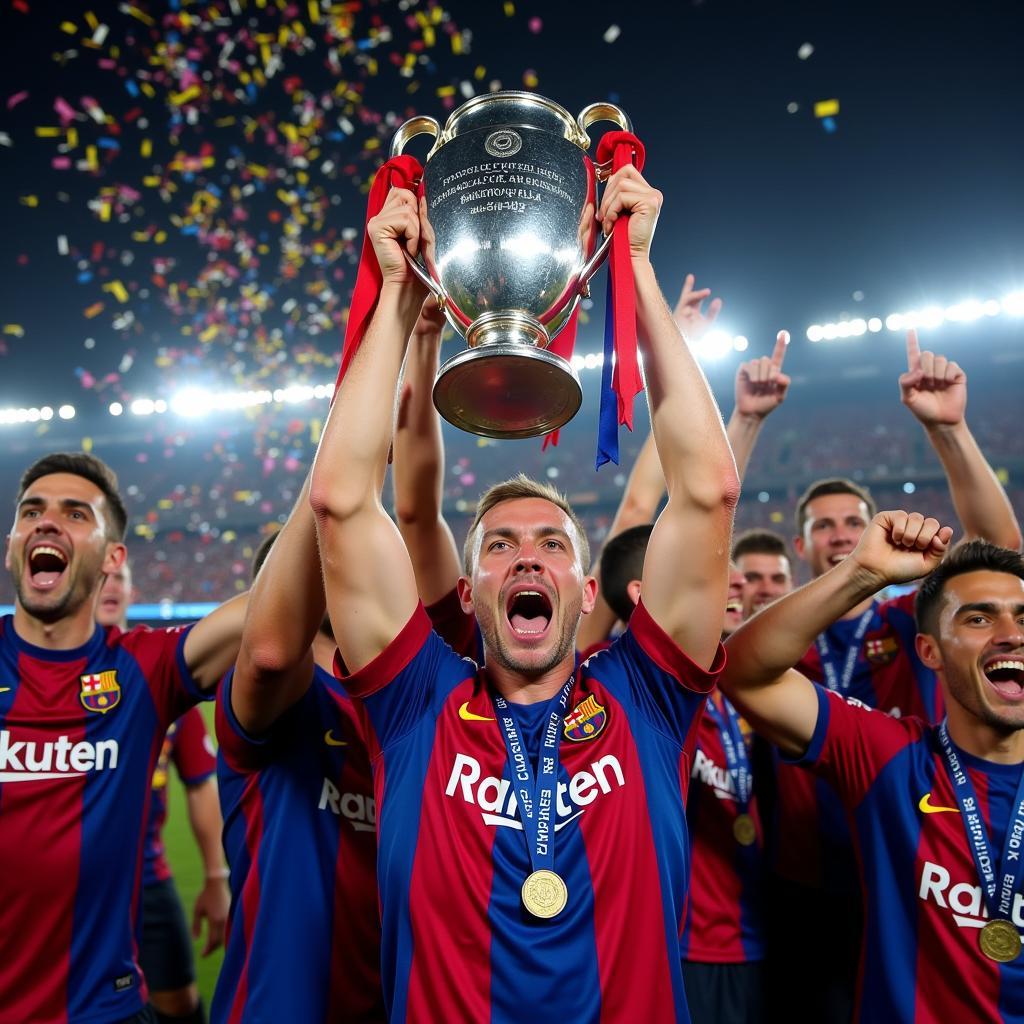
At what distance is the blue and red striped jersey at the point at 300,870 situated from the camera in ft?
5.62

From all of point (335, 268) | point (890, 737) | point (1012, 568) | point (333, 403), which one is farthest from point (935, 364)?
point (335, 268)

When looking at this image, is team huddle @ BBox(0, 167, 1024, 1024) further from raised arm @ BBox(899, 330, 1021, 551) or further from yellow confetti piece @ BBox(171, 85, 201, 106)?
yellow confetti piece @ BBox(171, 85, 201, 106)

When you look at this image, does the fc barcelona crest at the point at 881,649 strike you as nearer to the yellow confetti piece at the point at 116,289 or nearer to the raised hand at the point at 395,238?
the raised hand at the point at 395,238

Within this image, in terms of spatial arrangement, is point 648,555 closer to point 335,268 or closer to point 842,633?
point 842,633

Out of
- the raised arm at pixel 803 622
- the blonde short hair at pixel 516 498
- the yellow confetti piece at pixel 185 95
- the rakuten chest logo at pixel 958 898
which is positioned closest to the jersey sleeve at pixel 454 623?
the blonde short hair at pixel 516 498

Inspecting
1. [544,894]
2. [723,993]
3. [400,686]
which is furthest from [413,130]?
[723,993]

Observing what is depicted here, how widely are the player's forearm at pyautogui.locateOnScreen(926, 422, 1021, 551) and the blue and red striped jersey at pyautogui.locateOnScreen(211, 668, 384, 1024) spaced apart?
7.27ft

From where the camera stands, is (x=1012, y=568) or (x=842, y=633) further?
(x=842, y=633)

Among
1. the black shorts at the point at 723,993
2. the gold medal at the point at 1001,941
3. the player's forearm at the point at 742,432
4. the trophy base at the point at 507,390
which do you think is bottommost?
the black shorts at the point at 723,993

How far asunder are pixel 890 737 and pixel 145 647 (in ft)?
7.19

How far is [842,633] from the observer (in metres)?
2.90

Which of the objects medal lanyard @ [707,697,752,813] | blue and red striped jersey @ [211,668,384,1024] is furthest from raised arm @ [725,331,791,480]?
blue and red striped jersey @ [211,668,384,1024]

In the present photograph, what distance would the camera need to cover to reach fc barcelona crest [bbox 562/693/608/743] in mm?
1625

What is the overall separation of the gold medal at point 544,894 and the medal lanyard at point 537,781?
0.02 metres
